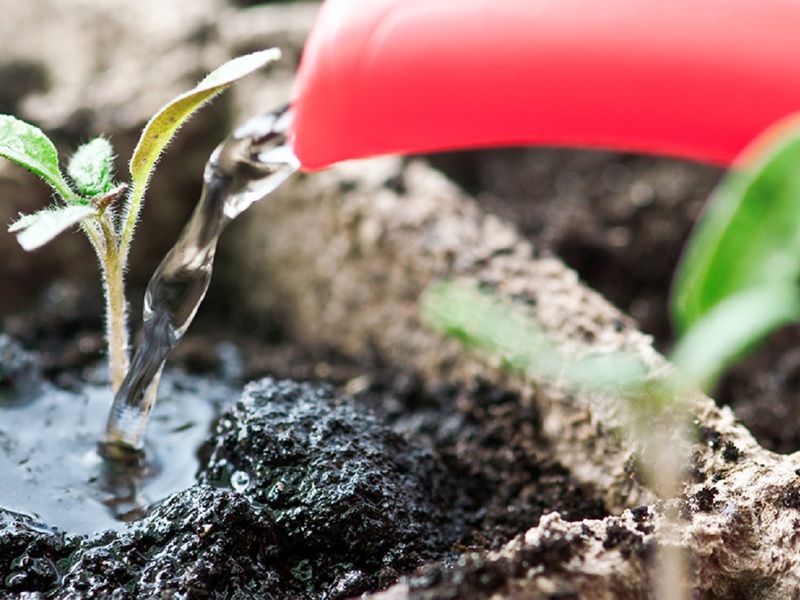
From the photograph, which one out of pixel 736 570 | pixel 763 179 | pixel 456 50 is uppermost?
pixel 763 179

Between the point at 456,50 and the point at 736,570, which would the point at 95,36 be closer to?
the point at 456,50

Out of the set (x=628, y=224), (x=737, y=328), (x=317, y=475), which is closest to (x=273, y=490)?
→ (x=317, y=475)

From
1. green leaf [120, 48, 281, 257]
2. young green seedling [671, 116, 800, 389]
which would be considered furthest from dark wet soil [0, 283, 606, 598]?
young green seedling [671, 116, 800, 389]

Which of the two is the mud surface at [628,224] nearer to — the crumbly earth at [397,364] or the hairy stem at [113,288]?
the crumbly earth at [397,364]

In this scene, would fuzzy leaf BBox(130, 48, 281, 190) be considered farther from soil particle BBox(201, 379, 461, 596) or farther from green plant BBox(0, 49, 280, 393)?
soil particle BBox(201, 379, 461, 596)

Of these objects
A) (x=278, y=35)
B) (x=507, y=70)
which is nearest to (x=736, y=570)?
(x=507, y=70)

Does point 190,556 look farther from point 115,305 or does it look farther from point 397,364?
point 397,364

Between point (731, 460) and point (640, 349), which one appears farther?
point (640, 349)
